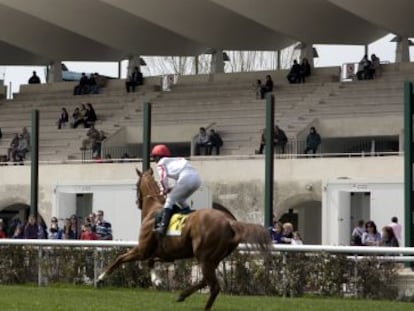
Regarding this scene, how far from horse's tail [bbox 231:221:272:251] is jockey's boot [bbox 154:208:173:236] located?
3.27ft

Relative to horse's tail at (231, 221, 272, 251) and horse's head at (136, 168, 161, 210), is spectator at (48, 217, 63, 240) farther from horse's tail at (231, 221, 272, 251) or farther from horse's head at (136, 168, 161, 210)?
horse's tail at (231, 221, 272, 251)

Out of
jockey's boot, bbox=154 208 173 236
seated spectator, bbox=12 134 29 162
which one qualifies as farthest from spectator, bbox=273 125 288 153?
jockey's boot, bbox=154 208 173 236

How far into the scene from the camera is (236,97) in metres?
43.2

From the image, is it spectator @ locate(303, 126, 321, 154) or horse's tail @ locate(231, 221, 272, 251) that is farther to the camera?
spectator @ locate(303, 126, 321, 154)

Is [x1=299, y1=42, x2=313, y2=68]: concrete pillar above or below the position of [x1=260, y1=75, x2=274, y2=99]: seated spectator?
above

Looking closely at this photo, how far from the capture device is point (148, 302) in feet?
52.9

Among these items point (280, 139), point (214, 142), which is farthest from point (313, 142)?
point (214, 142)

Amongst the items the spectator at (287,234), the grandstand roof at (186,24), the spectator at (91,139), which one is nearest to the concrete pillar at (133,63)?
the grandstand roof at (186,24)

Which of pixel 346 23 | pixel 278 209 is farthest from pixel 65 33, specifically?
pixel 278 209

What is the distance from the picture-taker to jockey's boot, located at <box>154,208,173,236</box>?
15.8 meters

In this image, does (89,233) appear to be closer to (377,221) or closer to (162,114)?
(377,221)

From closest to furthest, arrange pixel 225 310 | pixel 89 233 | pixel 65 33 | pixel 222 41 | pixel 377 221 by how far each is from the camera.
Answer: pixel 225 310, pixel 89 233, pixel 377 221, pixel 222 41, pixel 65 33

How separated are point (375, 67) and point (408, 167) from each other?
19.5m

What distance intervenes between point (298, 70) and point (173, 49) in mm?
8266
